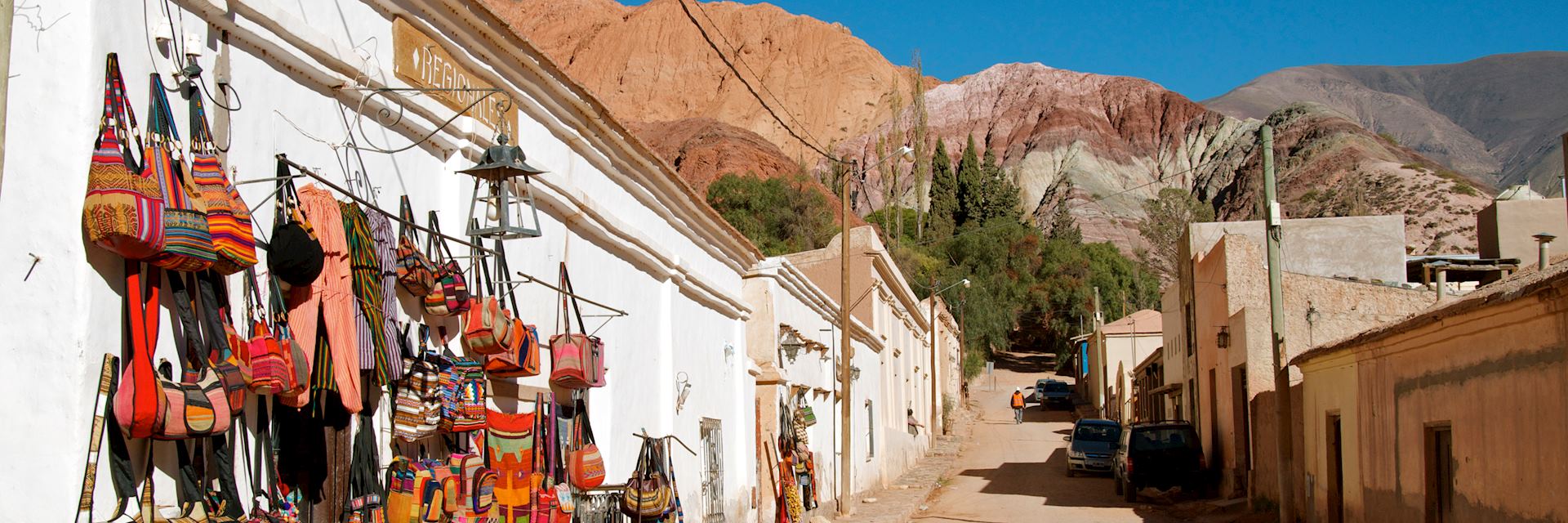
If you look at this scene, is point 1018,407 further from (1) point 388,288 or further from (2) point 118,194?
(2) point 118,194

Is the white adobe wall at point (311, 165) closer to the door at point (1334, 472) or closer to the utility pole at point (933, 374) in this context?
the door at point (1334, 472)

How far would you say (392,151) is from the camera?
834 cm

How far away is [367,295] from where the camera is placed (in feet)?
25.5

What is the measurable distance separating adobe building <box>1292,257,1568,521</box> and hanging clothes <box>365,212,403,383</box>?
26.9 ft

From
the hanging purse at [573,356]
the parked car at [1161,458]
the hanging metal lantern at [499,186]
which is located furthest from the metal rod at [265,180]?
the parked car at [1161,458]

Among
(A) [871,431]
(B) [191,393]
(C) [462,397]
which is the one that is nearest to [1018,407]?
(A) [871,431]

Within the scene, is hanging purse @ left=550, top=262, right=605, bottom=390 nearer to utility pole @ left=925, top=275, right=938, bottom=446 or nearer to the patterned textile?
the patterned textile

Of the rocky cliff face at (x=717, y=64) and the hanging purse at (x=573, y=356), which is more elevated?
the rocky cliff face at (x=717, y=64)

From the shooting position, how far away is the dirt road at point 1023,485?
21844mm

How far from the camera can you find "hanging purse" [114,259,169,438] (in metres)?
5.46

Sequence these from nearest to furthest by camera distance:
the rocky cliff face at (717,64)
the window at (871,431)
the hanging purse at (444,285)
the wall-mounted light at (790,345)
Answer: the hanging purse at (444,285) → the wall-mounted light at (790,345) → the window at (871,431) → the rocky cliff face at (717,64)

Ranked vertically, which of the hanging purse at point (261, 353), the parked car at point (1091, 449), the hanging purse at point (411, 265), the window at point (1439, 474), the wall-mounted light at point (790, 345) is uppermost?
the hanging purse at point (411, 265)

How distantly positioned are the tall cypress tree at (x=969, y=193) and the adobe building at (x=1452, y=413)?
73.7 m

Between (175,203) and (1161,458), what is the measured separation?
2094 cm
